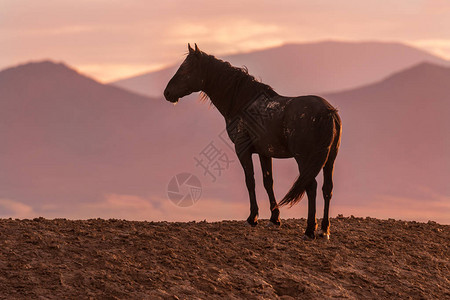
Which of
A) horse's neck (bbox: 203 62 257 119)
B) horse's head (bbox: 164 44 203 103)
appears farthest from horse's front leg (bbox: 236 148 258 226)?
horse's head (bbox: 164 44 203 103)

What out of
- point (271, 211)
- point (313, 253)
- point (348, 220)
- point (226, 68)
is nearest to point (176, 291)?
point (313, 253)

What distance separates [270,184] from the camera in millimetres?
14188

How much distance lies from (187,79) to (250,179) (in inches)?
102

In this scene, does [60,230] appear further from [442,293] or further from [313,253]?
[442,293]

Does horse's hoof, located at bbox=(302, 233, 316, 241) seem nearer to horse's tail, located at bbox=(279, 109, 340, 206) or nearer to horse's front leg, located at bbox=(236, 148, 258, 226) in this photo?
horse's tail, located at bbox=(279, 109, 340, 206)

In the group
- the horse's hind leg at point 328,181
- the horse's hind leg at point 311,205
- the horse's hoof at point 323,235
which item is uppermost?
the horse's hind leg at point 328,181

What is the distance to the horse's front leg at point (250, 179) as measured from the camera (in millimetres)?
13898

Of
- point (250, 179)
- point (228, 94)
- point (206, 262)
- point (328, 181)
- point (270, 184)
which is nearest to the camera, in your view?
point (206, 262)

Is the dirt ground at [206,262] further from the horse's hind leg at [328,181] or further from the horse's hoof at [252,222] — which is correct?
the horse's hind leg at [328,181]

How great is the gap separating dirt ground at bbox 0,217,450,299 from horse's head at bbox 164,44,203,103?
9.50 feet

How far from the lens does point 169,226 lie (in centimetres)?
1358

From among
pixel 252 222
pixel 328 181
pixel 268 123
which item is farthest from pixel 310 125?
pixel 252 222

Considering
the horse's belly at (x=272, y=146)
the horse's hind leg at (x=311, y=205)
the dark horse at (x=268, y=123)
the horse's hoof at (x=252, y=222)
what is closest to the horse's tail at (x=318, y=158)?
the dark horse at (x=268, y=123)

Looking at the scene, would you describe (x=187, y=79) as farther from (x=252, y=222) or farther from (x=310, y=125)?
(x=252, y=222)
